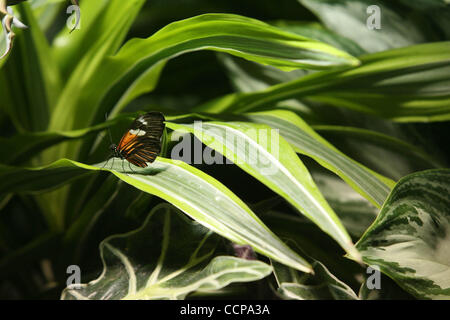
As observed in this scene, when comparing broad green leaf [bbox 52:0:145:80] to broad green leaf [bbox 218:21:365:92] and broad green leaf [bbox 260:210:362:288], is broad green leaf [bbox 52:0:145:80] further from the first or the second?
broad green leaf [bbox 260:210:362:288]

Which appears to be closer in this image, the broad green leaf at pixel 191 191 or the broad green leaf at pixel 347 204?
the broad green leaf at pixel 191 191

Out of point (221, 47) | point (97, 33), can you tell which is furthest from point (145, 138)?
point (97, 33)

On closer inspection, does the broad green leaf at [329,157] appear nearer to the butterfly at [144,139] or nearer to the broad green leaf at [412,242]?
the broad green leaf at [412,242]

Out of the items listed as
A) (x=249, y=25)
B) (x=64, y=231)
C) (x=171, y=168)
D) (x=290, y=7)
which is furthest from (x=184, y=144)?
(x=290, y=7)

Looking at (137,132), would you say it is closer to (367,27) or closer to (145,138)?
(145,138)

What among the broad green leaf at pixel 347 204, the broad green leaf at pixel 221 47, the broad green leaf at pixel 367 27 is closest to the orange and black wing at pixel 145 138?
the broad green leaf at pixel 221 47
